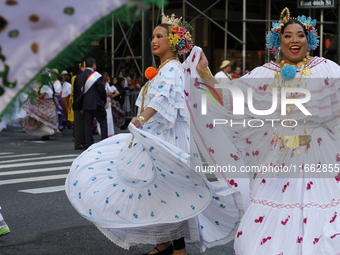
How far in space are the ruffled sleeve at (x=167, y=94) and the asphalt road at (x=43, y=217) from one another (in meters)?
1.22

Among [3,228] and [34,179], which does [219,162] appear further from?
[34,179]

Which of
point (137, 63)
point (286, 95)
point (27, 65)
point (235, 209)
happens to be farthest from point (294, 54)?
point (137, 63)

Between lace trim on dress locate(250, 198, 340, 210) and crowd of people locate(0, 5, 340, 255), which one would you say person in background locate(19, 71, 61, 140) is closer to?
crowd of people locate(0, 5, 340, 255)

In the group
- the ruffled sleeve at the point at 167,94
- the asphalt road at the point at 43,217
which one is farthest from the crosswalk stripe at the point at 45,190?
the ruffled sleeve at the point at 167,94

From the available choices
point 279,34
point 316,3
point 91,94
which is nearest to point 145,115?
point 279,34

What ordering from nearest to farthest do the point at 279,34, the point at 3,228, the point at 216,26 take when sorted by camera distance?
the point at 279,34 < the point at 3,228 < the point at 216,26

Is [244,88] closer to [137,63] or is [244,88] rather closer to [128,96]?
[128,96]

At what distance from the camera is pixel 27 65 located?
1.50 m

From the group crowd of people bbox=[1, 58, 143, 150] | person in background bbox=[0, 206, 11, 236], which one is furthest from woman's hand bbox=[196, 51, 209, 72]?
crowd of people bbox=[1, 58, 143, 150]

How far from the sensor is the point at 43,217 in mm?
6539

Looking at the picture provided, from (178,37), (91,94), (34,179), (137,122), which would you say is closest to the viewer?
(137,122)

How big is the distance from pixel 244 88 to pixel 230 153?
0.53 m

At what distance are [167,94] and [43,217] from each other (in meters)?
2.41

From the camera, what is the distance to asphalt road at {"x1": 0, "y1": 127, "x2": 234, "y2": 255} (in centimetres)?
542
